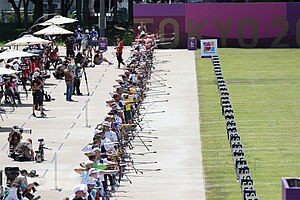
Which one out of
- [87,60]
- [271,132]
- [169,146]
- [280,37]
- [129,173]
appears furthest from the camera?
[280,37]

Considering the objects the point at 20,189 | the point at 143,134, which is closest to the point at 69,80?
the point at 143,134

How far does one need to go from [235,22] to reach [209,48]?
9.28m

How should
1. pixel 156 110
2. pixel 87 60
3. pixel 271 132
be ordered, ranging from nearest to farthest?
1. pixel 271 132
2. pixel 156 110
3. pixel 87 60

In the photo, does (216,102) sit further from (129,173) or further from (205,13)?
(205,13)

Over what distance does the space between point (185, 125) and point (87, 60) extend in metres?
16.5

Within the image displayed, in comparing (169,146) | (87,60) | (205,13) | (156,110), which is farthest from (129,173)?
(205,13)

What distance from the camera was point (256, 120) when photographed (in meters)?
33.7

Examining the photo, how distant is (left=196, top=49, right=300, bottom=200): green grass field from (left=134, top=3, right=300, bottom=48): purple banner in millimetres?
4333

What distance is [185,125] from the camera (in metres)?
32.8

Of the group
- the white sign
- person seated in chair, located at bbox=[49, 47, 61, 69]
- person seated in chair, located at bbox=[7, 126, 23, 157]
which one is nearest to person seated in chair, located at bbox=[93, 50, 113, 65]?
person seated in chair, located at bbox=[49, 47, 61, 69]

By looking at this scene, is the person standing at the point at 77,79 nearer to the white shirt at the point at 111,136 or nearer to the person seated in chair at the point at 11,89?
the person seated in chair at the point at 11,89

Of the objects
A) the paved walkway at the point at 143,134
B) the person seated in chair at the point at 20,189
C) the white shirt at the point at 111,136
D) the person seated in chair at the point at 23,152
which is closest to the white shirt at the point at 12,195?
the person seated in chair at the point at 20,189

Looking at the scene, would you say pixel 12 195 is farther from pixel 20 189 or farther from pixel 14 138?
pixel 14 138

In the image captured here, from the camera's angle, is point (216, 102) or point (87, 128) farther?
point (216, 102)
